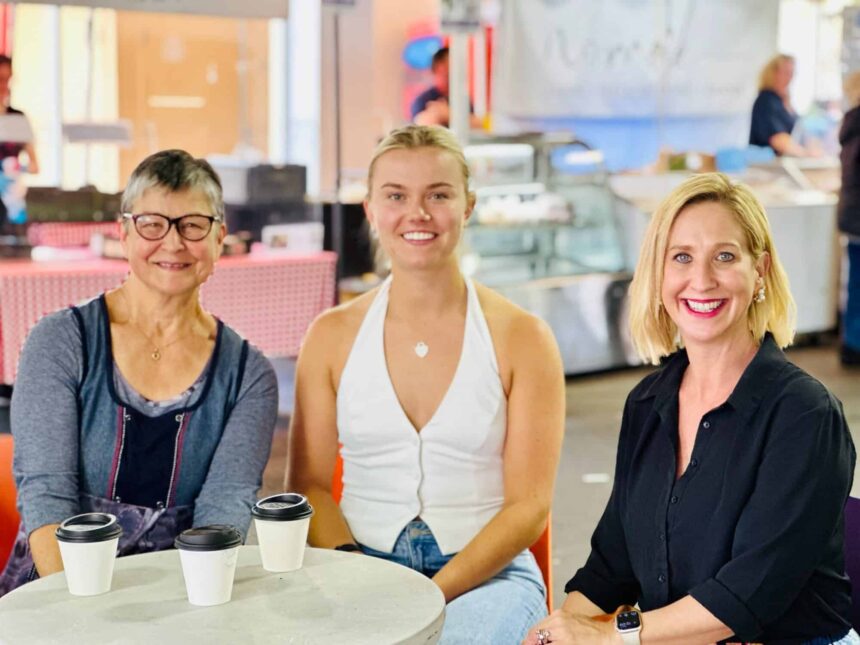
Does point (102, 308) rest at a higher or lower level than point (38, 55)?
lower

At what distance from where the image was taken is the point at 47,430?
8.20ft

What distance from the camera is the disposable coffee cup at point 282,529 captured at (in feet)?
6.77

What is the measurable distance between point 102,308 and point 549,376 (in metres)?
0.96

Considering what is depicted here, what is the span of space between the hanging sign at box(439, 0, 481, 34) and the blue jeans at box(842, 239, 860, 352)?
9.61 ft

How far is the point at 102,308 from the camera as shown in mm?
2625

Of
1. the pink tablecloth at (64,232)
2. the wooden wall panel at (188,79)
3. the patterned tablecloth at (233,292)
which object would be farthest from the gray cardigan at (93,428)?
the wooden wall panel at (188,79)

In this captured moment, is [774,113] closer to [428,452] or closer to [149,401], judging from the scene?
[428,452]

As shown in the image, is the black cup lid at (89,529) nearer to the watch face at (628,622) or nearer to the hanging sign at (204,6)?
the watch face at (628,622)

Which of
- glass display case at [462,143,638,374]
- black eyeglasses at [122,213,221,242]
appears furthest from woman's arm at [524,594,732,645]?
glass display case at [462,143,638,374]

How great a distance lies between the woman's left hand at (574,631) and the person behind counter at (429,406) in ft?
1.38

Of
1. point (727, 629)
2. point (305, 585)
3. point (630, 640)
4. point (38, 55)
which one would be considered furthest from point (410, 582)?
point (38, 55)

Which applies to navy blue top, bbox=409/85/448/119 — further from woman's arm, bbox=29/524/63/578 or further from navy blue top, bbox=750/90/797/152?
woman's arm, bbox=29/524/63/578

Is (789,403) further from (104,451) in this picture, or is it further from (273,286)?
(273,286)

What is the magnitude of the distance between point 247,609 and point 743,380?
0.91m
